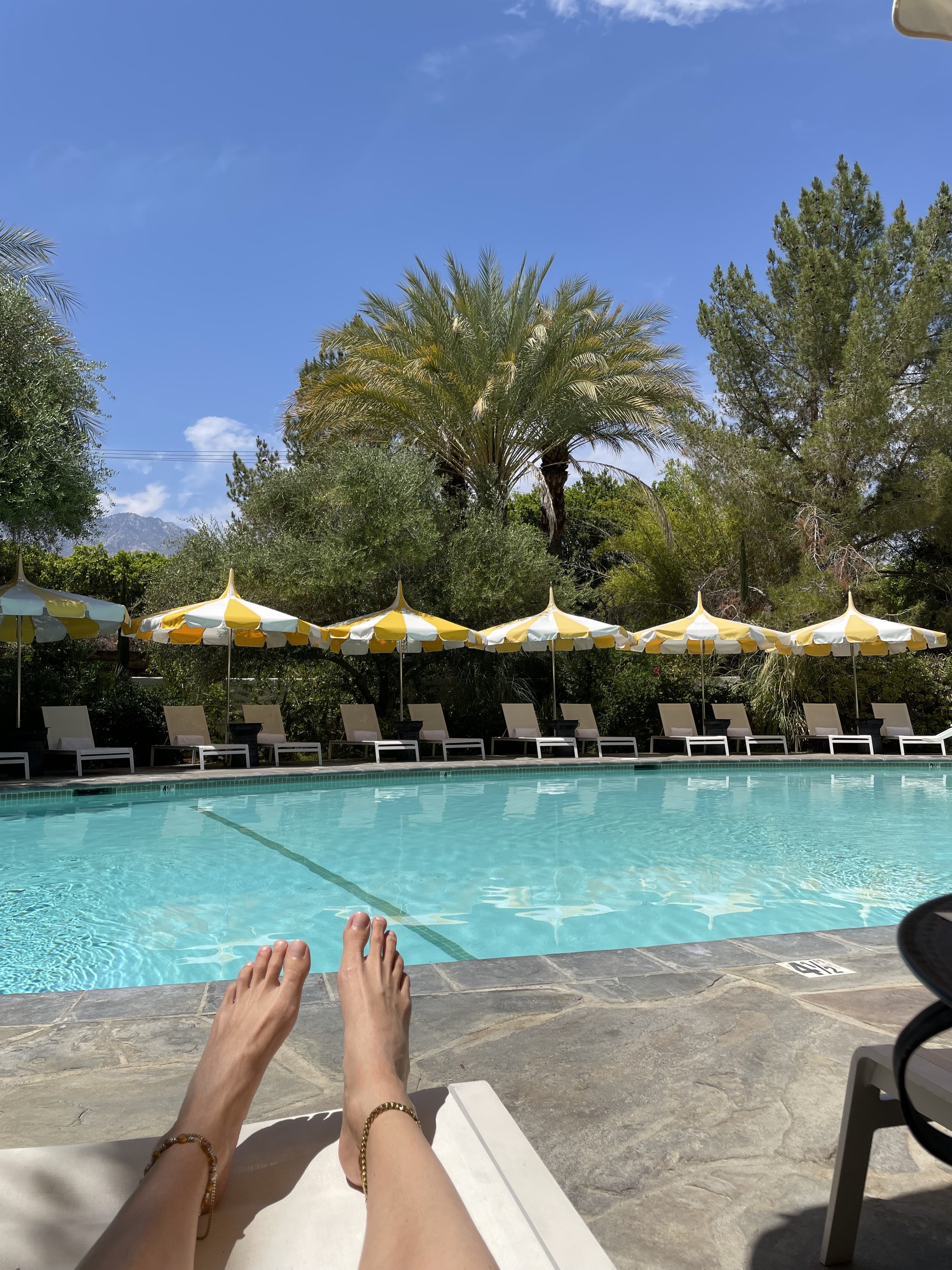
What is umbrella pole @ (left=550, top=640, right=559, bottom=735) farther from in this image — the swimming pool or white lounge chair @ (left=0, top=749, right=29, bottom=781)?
white lounge chair @ (left=0, top=749, right=29, bottom=781)

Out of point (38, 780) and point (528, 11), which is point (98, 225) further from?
point (38, 780)

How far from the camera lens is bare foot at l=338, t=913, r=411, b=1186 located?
1.30m

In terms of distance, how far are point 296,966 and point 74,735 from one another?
Answer: 419 inches

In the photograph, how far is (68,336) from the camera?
1257cm

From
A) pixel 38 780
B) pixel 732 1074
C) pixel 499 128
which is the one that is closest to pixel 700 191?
pixel 499 128

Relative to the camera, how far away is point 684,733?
14.7m

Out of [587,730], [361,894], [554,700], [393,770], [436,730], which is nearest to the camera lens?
[361,894]

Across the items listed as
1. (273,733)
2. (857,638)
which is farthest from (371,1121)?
(857,638)

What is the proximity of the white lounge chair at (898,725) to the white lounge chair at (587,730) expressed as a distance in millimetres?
4228

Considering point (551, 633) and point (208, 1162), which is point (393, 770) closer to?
point (551, 633)

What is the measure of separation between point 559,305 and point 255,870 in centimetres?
1278

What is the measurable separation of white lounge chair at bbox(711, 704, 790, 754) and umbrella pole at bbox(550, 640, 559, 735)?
2612 mm

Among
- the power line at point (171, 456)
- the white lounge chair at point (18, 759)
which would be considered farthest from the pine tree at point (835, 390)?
the power line at point (171, 456)

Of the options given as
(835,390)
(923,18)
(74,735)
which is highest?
(835,390)
